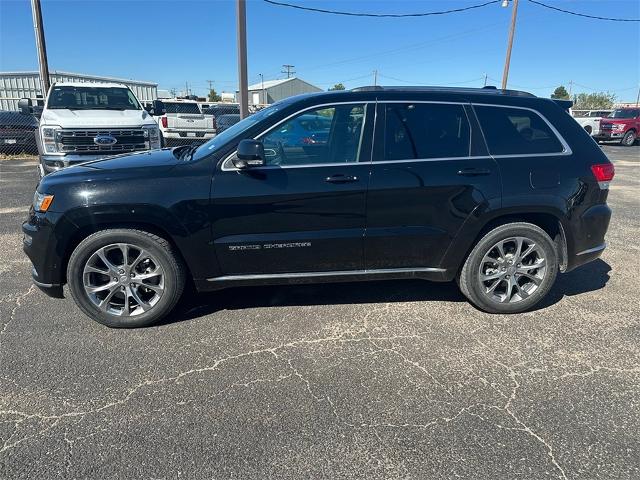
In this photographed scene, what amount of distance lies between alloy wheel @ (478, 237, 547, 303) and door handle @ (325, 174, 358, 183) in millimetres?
1315

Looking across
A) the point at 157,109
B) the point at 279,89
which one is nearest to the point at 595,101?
the point at 279,89

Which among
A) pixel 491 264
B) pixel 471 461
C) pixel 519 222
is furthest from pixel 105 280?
pixel 519 222

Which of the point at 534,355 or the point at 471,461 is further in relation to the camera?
the point at 534,355

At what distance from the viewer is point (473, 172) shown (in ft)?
11.8

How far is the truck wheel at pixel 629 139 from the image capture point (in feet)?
76.5

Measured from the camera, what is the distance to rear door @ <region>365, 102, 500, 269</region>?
3508 mm

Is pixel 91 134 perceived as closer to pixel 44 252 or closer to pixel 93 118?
pixel 93 118

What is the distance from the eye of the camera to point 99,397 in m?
2.69

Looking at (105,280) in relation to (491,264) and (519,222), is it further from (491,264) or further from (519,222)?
(519,222)

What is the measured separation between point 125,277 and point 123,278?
0.7 inches

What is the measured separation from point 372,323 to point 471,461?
1.50 meters

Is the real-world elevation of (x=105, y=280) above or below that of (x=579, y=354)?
above

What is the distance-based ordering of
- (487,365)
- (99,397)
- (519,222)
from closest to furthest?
(99,397), (487,365), (519,222)

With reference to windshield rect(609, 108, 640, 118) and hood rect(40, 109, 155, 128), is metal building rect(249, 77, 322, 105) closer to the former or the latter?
windshield rect(609, 108, 640, 118)
